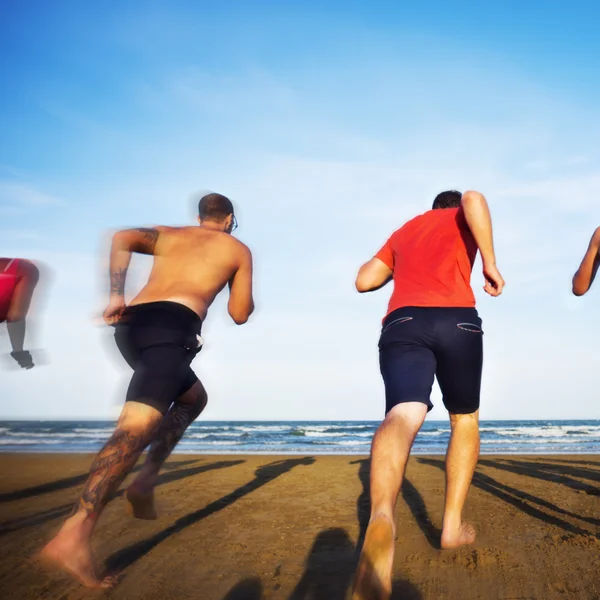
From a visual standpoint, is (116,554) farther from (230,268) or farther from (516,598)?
(516,598)


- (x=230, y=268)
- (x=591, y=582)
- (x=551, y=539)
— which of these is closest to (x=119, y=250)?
(x=230, y=268)

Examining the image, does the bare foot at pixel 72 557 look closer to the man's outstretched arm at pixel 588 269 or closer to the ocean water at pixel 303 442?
the man's outstretched arm at pixel 588 269

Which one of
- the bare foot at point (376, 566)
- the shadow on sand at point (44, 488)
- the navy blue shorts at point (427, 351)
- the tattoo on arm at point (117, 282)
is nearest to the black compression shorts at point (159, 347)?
the tattoo on arm at point (117, 282)

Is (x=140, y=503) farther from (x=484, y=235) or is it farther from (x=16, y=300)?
(x=484, y=235)

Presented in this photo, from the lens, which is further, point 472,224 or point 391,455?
point 472,224

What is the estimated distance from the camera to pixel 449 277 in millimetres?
2881

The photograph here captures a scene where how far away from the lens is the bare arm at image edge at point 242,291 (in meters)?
3.42

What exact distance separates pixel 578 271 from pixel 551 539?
1.66 m

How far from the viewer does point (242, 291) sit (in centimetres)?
343

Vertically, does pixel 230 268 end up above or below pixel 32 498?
above

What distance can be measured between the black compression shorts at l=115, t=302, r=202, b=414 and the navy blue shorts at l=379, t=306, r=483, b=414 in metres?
1.03

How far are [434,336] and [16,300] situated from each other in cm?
291

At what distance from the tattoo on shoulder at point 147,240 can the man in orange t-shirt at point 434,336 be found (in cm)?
120

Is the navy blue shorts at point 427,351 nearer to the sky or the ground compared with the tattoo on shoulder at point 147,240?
nearer to the ground
